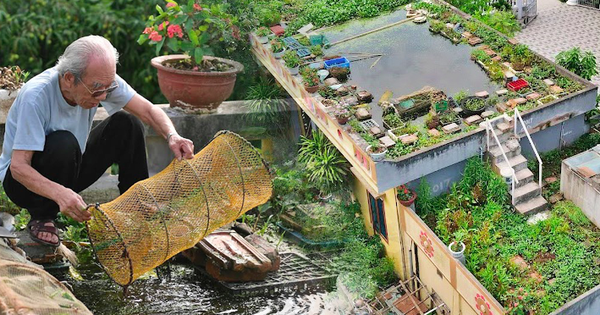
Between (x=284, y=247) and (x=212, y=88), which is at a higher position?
(x=212, y=88)

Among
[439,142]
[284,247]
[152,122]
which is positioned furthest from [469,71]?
[152,122]

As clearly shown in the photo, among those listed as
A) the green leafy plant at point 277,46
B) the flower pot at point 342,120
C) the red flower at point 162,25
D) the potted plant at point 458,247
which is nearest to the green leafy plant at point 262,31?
the green leafy plant at point 277,46

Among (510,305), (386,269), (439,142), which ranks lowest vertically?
(386,269)

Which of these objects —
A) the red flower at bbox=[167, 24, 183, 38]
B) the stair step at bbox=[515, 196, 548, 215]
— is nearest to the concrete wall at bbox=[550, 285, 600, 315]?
the stair step at bbox=[515, 196, 548, 215]

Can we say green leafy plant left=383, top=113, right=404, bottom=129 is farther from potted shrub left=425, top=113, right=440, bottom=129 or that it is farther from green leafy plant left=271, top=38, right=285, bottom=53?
green leafy plant left=271, top=38, right=285, bottom=53

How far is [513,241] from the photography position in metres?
7.83

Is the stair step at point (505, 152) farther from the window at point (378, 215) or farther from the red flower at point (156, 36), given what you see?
the red flower at point (156, 36)

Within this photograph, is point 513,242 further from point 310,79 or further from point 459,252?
point 310,79

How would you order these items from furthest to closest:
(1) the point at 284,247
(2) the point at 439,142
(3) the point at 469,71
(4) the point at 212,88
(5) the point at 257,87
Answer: (5) the point at 257,87 < (3) the point at 469,71 < (4) the point at 212,88 < (2) the point at 439,142 < (1) the point at 284,247

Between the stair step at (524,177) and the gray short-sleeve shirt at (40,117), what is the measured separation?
3.83 metres

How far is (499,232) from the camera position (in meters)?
7.91

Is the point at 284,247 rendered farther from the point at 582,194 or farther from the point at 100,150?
the point at 582,194

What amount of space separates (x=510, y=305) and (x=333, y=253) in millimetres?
1758

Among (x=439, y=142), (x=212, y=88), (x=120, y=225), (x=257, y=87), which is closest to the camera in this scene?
(x=120, y=225)
